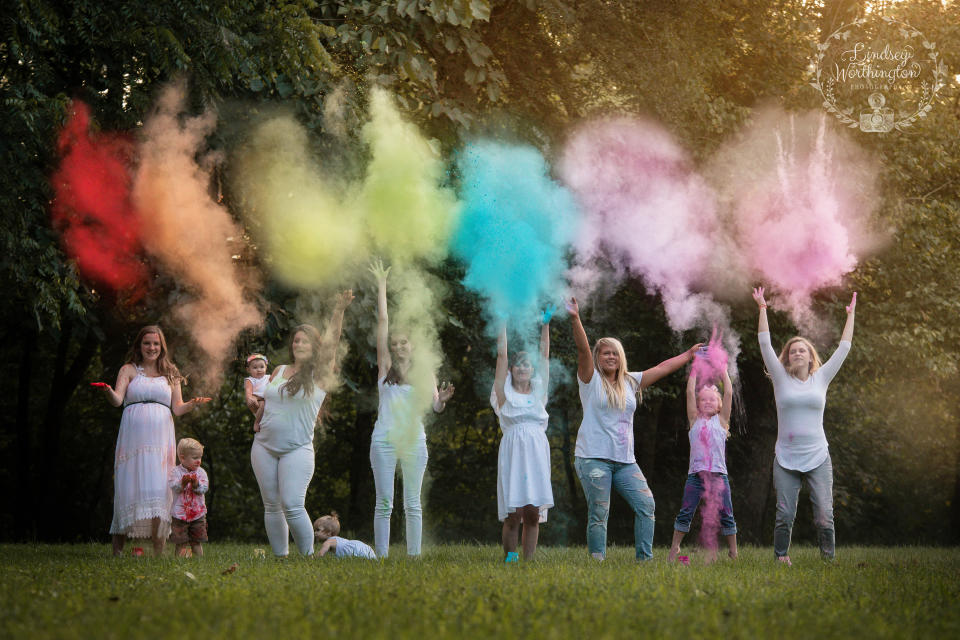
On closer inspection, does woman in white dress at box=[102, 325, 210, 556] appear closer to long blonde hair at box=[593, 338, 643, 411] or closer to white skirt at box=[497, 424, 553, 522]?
white skirt at box=[497, 424, 553, 522]

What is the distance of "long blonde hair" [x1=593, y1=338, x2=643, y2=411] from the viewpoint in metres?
8.55

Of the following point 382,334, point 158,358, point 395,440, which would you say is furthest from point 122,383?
point 395,440

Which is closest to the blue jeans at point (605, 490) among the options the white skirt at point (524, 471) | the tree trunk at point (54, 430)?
the white skirt at point (524, 471)

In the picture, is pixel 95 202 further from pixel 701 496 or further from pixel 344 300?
pixel 701 496

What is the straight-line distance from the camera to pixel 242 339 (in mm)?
12047

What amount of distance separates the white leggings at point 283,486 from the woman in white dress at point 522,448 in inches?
63.1

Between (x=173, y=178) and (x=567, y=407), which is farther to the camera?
(x=567, y=407)

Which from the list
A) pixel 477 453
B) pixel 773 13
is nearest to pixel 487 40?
pixel 773 13

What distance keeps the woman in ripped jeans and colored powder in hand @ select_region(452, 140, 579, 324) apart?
6.02 feet

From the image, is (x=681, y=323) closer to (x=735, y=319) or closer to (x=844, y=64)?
(x=735, y=319)

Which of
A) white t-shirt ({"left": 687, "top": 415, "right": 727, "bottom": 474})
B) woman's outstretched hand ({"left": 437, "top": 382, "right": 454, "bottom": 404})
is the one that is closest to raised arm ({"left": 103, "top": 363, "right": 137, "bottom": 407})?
woman's outstretched hand ({"left": 437, "top": 382, "right": 454, "bottom": 404})

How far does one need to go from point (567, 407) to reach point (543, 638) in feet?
43.0

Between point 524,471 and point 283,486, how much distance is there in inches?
77.3

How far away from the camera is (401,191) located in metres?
11.1
